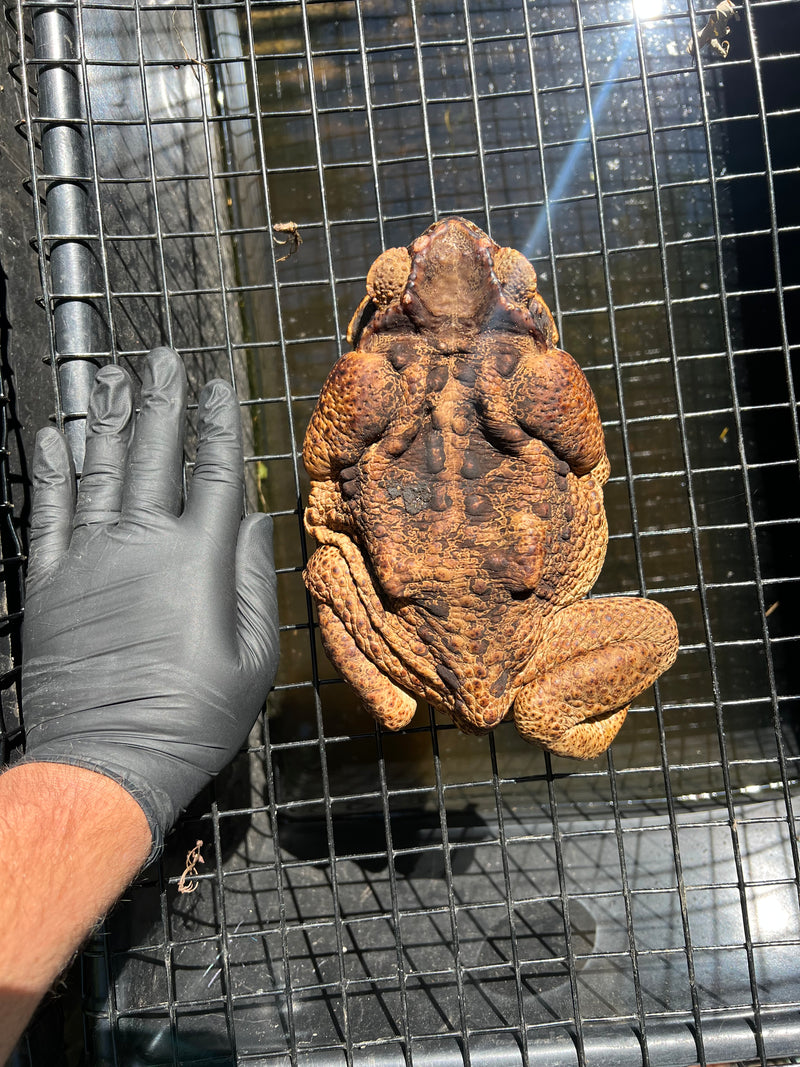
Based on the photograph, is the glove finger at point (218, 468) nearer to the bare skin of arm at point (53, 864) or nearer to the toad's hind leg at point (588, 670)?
the bare skin of arm at point (53, 864)

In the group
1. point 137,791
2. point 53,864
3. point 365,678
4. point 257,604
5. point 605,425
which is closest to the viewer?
point 53,864

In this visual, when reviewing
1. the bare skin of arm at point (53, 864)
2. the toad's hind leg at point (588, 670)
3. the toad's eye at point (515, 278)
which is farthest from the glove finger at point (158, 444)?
the toad's hind leg at point (588, 670)

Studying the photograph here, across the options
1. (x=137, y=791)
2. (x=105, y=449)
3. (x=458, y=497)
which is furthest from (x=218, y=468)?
(x=137, y=791)

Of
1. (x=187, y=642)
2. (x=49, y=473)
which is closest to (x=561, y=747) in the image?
(x=187, y=642)

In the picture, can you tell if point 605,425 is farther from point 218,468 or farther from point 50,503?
point 50,503

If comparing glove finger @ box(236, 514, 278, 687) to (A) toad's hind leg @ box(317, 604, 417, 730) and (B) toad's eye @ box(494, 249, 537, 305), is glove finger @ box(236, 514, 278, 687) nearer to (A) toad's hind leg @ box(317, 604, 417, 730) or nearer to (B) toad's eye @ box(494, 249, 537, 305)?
(A) toad's hind leg @ box(317, 604, 417, 730)

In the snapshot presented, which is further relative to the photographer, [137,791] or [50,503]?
[50,503]

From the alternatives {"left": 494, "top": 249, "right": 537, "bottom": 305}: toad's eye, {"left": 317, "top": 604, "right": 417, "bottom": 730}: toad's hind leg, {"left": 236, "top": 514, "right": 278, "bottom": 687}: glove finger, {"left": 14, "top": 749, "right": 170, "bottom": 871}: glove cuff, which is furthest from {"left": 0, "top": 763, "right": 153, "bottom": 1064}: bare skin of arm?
{"left": 494, "top": 249, "right": 537, "bottom": 305}: toad's eye
